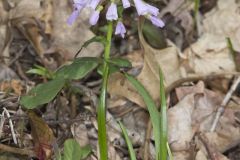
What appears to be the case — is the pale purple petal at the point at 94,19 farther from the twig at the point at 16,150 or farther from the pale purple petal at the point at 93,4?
the twig at the point at 16,150

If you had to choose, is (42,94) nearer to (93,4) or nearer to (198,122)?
(93,4)

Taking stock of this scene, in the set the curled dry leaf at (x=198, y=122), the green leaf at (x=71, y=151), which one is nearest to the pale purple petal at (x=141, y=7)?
the green leaf at (x=71, y=151)

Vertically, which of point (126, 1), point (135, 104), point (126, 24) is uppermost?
point (126, 1)

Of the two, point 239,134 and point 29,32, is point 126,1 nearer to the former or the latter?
point 239,134

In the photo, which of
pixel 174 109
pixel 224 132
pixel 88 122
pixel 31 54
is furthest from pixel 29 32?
A: pixel 224 132

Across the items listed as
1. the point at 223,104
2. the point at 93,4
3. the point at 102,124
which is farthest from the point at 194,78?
the point at 93,4

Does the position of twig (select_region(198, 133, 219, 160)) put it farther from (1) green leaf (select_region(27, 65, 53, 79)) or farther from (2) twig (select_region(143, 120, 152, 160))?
(1) green leaf (select_region(27, 65, 53, 79))

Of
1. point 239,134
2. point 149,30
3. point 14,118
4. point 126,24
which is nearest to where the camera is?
point 14,118

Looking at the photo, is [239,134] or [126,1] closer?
[126,1]

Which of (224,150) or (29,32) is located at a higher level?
(29,32)
